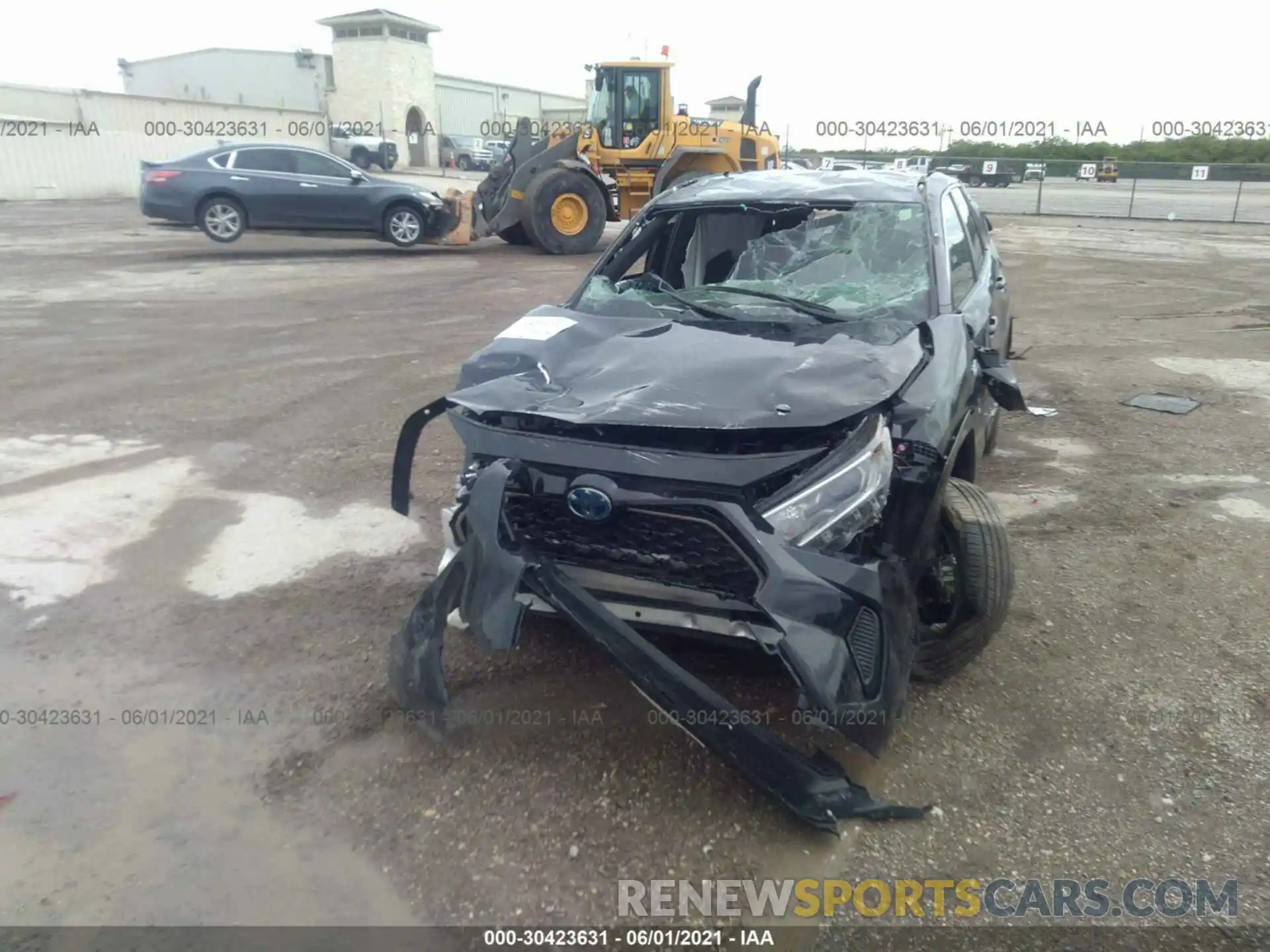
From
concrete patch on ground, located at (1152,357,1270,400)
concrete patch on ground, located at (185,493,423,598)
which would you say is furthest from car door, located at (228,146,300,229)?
concrete patch on ground, located at (1152,357,1270,400)

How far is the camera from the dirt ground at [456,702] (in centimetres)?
251

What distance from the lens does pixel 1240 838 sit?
256cm

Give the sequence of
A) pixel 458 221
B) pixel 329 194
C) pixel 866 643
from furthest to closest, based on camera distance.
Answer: pixel 458 221
pixel 329 194
pixel 866 643

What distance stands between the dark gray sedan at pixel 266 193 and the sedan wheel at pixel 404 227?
0.06 meters

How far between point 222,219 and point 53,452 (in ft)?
30.3

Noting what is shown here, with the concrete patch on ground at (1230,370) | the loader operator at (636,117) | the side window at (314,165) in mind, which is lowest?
the concrete patch on ground at (1230,370)

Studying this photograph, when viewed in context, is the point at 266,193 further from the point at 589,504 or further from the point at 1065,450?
the point at 589,504

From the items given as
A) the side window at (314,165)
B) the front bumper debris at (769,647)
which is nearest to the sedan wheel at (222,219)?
the side window at (314,165)

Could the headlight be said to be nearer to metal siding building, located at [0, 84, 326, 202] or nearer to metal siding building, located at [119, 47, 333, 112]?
metal siding building, located at [0, 84, 326, 202]

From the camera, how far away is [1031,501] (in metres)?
4.91

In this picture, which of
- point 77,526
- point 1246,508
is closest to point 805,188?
point 1246,508

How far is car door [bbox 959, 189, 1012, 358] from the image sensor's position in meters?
4.82

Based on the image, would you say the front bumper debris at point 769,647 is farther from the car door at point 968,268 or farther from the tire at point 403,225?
the tire at point 403,225

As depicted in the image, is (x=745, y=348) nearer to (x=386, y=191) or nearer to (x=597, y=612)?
(x=597, y=612)
